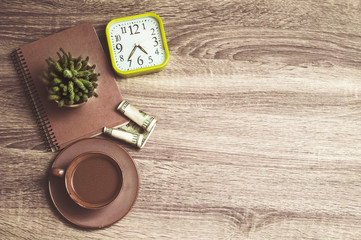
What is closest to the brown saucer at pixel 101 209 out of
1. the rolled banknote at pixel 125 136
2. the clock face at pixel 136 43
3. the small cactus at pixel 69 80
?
the rolled banknote at pixel 125 136

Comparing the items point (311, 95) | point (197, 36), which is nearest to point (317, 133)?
point (311, 95)

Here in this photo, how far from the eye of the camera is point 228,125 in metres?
1.19

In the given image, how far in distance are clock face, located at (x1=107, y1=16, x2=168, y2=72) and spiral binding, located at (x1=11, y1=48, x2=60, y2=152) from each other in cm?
30

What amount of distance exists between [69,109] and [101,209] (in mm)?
360

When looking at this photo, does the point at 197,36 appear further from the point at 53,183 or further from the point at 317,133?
the point at 53,183

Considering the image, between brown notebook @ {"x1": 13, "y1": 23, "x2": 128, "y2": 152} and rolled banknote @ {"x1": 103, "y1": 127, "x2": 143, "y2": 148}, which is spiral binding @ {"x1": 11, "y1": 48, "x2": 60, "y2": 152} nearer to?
brown notebook @ {"x1": 13, "y1": 23, "x2": 128, "y2": 152}

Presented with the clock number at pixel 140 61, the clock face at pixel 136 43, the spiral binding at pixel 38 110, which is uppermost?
the clock face at pixel 136 43

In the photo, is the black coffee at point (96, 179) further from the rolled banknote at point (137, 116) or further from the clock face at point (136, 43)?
the clock face at point (136, 43)

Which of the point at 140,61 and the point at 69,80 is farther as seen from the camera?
the point at 140,61

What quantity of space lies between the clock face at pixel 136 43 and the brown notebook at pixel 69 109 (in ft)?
0.18

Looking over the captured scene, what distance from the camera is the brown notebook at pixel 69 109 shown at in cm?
113

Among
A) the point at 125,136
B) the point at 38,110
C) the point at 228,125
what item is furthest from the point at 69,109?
the point at 228,125

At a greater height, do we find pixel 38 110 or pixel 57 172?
pixel 38 110

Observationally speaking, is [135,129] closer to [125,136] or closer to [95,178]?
[125,136]
